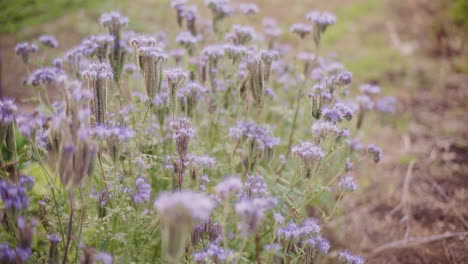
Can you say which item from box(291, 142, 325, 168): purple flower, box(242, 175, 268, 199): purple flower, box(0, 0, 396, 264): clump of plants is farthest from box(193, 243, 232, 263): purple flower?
box(291, 142, 325, 168): purple flower

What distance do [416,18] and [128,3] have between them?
6648mm

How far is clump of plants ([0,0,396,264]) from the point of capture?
193 cm

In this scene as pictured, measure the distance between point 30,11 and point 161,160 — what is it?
7.11 meters

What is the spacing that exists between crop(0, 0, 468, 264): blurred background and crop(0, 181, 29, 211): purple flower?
1548mm

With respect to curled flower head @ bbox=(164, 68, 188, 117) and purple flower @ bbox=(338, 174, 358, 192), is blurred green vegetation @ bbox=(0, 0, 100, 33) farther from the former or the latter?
purple flower @ bbox=(338, 174, 358, 192)

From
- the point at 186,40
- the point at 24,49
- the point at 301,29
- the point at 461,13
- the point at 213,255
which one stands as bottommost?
the point at 213,255

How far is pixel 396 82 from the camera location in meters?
6.93

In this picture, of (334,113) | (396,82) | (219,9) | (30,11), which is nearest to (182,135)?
(334,113)

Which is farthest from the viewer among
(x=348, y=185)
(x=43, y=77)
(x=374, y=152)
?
(x=374, y=152)

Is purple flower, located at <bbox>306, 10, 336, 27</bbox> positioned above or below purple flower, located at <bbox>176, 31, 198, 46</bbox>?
above

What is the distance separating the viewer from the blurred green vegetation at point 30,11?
7914mm

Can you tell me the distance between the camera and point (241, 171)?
3.27m

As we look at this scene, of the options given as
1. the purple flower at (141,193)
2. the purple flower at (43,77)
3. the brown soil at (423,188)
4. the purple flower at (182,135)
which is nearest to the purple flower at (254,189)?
the purple flower at (182,135)

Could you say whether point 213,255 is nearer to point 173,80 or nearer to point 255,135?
point 255,135
